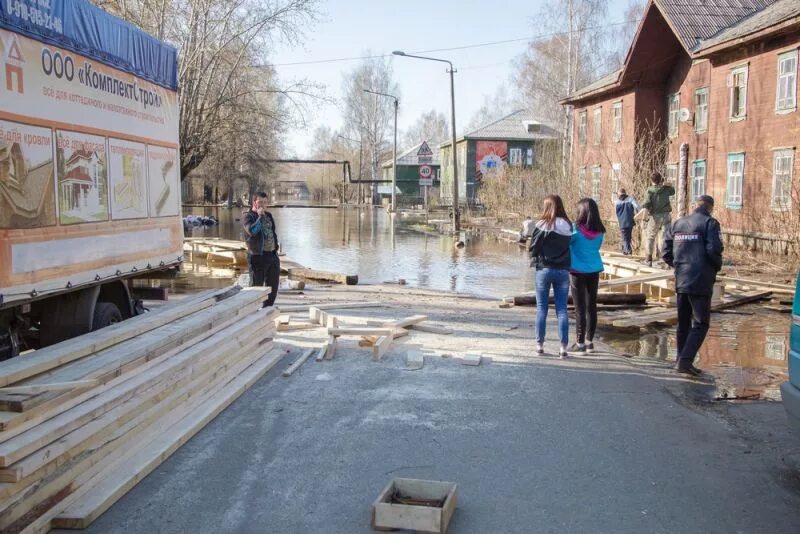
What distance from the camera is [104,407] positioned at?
4719 millimetres

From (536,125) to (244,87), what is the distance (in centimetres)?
3727

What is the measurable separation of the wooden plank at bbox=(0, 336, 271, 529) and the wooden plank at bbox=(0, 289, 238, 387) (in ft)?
1.83

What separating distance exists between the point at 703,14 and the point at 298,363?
80.0 ft

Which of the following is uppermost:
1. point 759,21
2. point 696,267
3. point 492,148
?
point 759,21

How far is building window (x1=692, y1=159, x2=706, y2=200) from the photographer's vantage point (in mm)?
26672

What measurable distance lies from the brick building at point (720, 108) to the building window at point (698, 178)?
4 cm

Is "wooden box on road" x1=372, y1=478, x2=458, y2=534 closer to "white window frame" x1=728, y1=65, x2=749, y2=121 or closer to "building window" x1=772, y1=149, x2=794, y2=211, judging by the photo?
"building window" x1=772, y1=149, x2=794, y2=211

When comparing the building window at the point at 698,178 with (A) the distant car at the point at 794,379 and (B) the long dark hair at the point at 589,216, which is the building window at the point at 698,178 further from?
(A) the distant car at the point at 794,379

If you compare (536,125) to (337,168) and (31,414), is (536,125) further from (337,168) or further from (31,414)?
(31,414)

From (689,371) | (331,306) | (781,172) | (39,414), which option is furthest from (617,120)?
(39,414)

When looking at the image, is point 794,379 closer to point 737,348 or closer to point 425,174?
point 737,348

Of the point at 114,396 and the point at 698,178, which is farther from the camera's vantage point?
the point at 698,178

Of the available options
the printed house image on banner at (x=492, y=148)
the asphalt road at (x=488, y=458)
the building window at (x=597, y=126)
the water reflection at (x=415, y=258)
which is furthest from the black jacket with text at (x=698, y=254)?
the printed house image on banner at (x=492, y=148)

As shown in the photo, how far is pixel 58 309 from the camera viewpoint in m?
6.67
